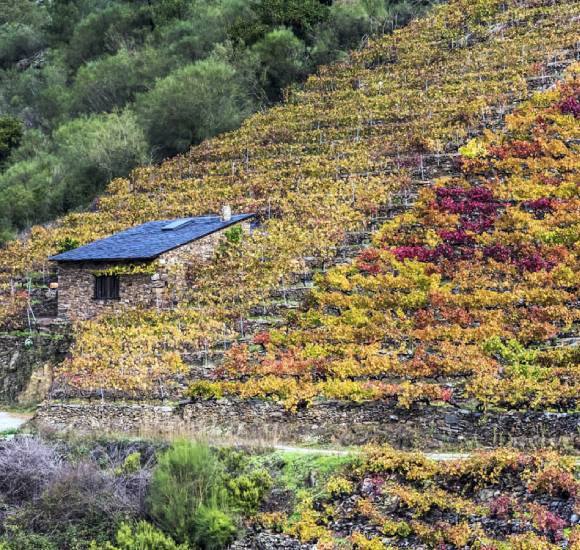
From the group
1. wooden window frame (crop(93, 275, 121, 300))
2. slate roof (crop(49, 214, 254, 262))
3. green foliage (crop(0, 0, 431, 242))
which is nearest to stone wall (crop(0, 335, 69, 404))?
wooden window frame (crop(93, 275, 121, 300))

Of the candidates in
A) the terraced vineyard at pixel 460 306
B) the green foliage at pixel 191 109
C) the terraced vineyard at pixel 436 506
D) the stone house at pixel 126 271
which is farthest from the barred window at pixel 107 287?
the green foliage at pixel 191 109

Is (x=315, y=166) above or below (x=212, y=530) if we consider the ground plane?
above

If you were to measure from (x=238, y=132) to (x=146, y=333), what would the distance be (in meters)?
23.0

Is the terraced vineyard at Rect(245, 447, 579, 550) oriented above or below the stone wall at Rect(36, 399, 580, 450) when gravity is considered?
below

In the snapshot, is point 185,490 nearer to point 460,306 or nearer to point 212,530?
point 212,530

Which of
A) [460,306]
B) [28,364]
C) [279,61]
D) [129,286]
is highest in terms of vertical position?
[279,61]

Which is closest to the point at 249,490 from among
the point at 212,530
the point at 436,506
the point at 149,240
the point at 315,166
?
the point at 212,530

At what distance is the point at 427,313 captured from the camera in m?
25.9

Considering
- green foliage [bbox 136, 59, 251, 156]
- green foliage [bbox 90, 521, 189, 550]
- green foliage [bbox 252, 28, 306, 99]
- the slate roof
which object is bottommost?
green foliage [bbox 90, 521, 189, 550]

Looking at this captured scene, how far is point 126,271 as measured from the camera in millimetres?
32000

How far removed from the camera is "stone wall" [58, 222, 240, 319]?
32.0 meters

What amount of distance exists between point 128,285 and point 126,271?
0.57m

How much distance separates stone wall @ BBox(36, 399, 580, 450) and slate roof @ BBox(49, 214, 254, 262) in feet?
25.4

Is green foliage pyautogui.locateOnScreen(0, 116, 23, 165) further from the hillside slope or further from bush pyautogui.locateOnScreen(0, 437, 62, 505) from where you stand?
bush pyautogui.locateOnScreen(0, 437, 62, 505)
